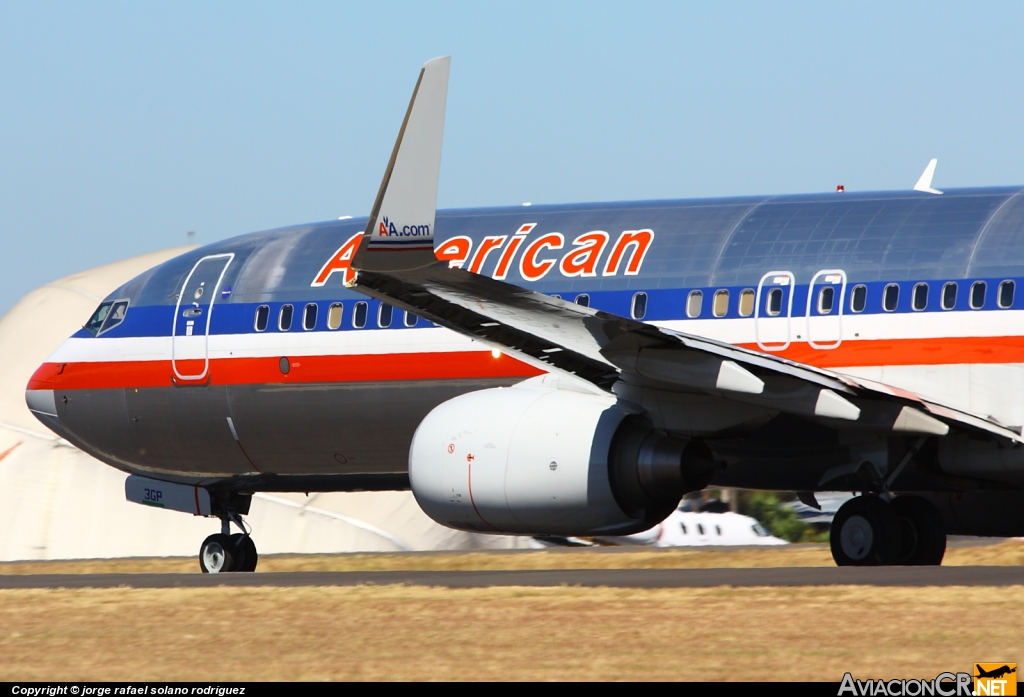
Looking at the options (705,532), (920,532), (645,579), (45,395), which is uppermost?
(45,395)

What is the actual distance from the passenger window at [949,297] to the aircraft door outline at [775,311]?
158 centimetres

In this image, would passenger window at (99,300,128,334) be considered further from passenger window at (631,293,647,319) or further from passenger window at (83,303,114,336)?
passenger window at (631,293,647,319)

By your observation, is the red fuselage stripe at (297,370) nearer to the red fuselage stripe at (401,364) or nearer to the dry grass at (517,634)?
the red fuselage stripe at (401,364)

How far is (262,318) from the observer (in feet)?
64.8

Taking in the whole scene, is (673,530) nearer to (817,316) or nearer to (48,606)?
(817,316)

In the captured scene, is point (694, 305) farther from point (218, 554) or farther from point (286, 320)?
point (218, 554)

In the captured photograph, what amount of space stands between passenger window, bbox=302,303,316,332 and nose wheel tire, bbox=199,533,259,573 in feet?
9.90

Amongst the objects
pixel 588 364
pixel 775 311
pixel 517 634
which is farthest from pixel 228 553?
pixel 517 634

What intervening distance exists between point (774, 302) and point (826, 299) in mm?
560

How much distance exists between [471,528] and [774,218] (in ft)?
16.2

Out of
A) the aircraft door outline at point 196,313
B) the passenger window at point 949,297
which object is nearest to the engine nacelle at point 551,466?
the passenger window at point 949,297

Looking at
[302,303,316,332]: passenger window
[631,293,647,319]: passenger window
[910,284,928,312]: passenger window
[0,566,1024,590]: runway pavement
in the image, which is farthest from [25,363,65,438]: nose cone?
[910,284,928,312]: passenger window

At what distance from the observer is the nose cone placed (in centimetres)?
2112

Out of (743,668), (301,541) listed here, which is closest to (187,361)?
(743,668)
